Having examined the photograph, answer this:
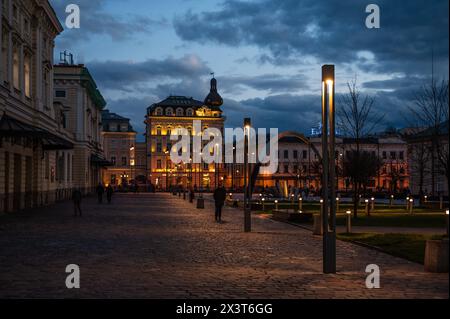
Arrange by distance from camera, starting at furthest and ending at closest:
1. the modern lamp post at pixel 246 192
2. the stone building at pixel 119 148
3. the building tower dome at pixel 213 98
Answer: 1. the building tower dome at pixel 213 98
2. the stone building at pixel 119 148
3. the modern lamp post at pixel 246 192

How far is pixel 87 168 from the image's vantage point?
7331cm

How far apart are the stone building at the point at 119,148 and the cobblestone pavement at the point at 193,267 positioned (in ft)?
383

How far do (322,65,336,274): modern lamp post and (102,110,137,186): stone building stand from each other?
126339 millimetres

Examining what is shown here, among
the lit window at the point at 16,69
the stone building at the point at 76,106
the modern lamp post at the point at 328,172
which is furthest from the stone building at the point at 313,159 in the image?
the modern lamp post at the point at 328,172

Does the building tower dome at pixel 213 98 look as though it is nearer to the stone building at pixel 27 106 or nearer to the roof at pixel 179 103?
the roof at pixel 179 103

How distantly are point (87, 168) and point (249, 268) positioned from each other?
204 feet

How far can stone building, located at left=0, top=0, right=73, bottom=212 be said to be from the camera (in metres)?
32.8

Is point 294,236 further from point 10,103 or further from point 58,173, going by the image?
point 58,173

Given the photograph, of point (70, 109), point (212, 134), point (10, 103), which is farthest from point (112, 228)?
point (212, 134)

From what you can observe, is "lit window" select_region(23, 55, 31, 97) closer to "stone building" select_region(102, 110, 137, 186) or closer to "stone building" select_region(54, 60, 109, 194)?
"stone building" select_region(54, 60, 109, 194)

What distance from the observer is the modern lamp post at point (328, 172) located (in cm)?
1270

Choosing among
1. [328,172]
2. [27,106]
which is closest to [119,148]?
[27,106]

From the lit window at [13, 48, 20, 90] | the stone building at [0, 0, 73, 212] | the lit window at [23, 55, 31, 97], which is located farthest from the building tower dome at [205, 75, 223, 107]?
→ the lit window at [13, 48, 20, 90]

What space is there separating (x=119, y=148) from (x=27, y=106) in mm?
101363
